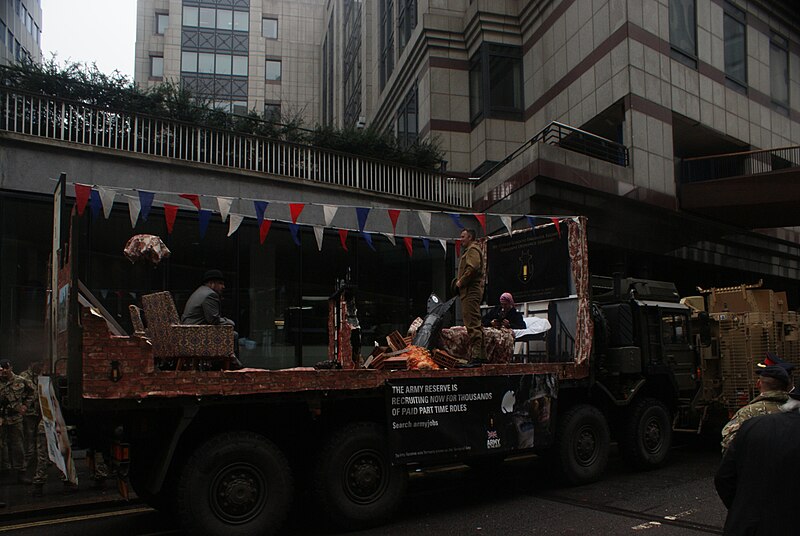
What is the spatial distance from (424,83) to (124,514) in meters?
19.6

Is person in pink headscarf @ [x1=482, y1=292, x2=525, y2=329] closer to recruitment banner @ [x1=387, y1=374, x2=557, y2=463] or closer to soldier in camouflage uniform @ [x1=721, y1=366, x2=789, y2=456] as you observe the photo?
recruitment banner @ [x1=387, y1=374, x2=557, y2=463]

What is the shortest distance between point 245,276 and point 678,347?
30.4ft

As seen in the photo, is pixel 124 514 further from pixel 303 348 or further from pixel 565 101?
pixel 565 101

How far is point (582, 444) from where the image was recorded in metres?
8.27

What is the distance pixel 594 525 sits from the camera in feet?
20.9

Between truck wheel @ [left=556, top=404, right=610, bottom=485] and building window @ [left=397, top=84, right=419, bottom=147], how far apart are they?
1702cm

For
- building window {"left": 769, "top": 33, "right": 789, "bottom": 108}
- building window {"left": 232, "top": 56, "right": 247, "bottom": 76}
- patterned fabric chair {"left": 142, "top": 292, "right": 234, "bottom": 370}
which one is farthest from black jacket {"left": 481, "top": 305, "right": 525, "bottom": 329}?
building window {"left": 232, "top": 56, "right": 247, "bottom": 76}

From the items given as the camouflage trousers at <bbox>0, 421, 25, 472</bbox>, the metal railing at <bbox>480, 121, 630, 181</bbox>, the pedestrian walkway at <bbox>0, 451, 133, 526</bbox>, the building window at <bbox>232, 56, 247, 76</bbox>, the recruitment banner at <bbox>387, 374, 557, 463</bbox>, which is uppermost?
the building window at <bbox>232, 56, 247, 76</bbox>

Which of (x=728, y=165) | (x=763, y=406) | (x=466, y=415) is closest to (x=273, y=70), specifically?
(x=728, y=165)

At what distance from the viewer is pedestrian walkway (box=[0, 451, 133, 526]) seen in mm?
7550

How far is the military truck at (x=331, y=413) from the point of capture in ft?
17.9

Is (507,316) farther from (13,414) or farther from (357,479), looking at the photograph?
(13,414)

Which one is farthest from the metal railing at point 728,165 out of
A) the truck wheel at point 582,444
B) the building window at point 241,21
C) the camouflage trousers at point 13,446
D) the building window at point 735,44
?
the building window at point 241,21

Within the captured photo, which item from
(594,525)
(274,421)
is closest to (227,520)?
(274,421)
